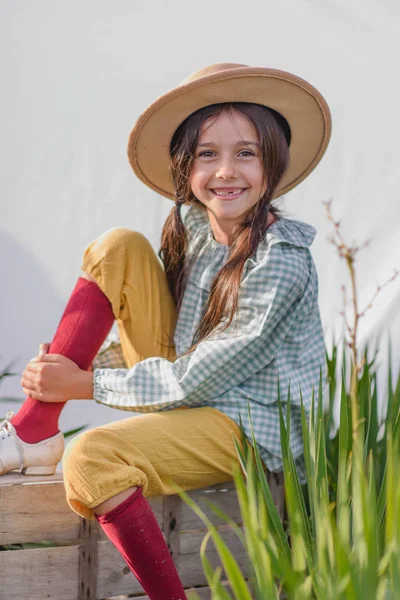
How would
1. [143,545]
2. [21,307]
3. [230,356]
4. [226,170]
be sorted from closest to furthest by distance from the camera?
[143,545] → [230,356] → [226,170] → [21,307]

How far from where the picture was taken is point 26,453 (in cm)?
132

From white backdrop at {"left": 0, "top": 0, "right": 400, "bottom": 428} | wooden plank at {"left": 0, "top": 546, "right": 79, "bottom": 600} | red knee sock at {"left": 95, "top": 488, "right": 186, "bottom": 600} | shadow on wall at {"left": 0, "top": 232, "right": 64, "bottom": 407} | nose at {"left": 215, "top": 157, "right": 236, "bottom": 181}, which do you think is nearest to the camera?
red knee sock at {"left": 95, "top": 488, "right": 186, "bottom": 600}

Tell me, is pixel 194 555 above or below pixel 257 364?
below

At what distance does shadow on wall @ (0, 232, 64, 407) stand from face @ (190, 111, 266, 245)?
31.3 inches

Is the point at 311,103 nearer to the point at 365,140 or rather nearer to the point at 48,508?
the point at 365,140

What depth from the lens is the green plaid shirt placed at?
126 cm

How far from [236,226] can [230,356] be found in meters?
0.27

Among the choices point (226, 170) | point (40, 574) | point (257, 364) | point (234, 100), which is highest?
point (234, 100)

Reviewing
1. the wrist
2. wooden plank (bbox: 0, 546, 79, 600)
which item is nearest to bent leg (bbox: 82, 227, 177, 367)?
the wrist

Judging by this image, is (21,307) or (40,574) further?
(21,307)

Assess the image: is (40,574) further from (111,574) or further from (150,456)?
(150,456)

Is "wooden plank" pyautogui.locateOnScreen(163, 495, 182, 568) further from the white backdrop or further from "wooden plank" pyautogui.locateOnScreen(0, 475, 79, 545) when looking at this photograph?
the white backdrop

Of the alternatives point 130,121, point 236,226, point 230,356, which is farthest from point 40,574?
point 130,121

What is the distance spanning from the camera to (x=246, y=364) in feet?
4.27
